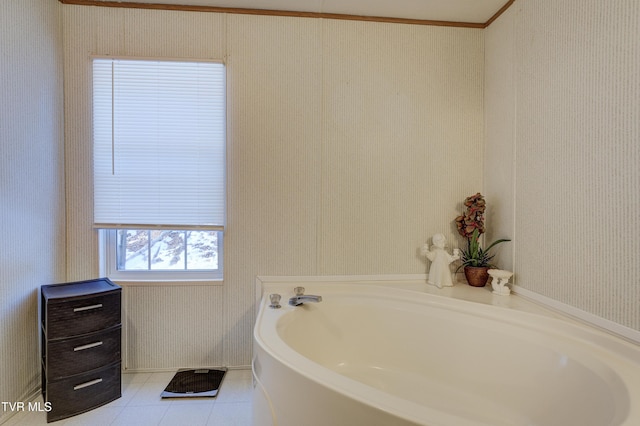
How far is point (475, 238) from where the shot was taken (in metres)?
1.71

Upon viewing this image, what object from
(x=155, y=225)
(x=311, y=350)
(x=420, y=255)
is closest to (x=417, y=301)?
(x=420, y=255)

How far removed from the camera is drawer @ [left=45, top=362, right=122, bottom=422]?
134cm

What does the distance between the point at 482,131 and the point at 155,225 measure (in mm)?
2176

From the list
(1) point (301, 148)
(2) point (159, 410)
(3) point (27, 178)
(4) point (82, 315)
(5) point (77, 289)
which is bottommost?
(2) point (159, 410)

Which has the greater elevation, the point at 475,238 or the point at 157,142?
the point at 157,142

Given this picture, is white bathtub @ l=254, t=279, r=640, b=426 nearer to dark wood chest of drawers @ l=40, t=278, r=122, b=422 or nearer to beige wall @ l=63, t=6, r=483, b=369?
beige wall @ l=63, t=6, r=483, b=369

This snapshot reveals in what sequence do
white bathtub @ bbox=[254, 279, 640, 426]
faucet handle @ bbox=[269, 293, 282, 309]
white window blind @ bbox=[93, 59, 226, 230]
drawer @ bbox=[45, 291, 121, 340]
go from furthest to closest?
white window blind @ bbox=[93, 59, 226, 230], faucet handle @ bbox=[269, 293, 282, 309], drawer @ bbox=[45, 291, 121, 340], white bathtub @ bbox=[254, 279, 640, 426]

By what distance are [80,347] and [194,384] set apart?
0.61 meters

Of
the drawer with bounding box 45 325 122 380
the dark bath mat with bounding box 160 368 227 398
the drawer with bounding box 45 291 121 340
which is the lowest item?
the dark bath mat with bounding box 160 368 227 398

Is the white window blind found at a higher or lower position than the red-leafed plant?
higher

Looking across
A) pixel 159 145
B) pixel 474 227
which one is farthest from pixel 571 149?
pixel 159 145

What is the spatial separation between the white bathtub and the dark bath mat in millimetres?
575

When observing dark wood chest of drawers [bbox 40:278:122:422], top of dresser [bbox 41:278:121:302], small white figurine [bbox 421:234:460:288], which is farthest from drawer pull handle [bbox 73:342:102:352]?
small white figurine [bbox 421:234:460:288]

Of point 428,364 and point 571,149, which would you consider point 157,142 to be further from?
point 571,149
